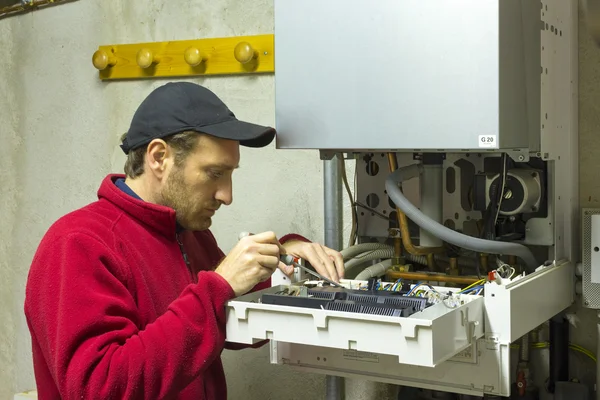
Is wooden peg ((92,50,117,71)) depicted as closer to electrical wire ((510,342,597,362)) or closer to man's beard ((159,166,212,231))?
man's beard ((159,166,212,231))

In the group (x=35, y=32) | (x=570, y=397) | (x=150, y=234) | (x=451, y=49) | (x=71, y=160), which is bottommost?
(x=570, y=397)

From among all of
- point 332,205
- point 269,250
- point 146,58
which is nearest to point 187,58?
point 146,58

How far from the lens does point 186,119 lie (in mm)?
1477

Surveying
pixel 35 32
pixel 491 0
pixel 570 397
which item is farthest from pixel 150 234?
pixel 35 32

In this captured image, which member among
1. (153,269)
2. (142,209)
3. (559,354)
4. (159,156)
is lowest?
(559,354)

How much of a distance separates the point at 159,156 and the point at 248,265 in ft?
1.06

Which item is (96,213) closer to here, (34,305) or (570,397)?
(34,305)

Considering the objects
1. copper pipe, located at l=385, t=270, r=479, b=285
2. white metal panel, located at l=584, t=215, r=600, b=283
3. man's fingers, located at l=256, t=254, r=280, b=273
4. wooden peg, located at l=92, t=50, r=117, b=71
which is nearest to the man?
man's fingers, located at l=256, t=254, r=280, b=273

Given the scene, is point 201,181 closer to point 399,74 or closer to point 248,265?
point 248,265

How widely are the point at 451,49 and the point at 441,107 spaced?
0.31 feet

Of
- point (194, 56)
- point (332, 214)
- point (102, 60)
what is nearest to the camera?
point (332, 214)

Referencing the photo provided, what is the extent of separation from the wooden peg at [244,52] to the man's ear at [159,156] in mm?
523

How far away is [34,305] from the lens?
4.44 feet

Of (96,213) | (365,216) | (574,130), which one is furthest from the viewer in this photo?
(365,216)
